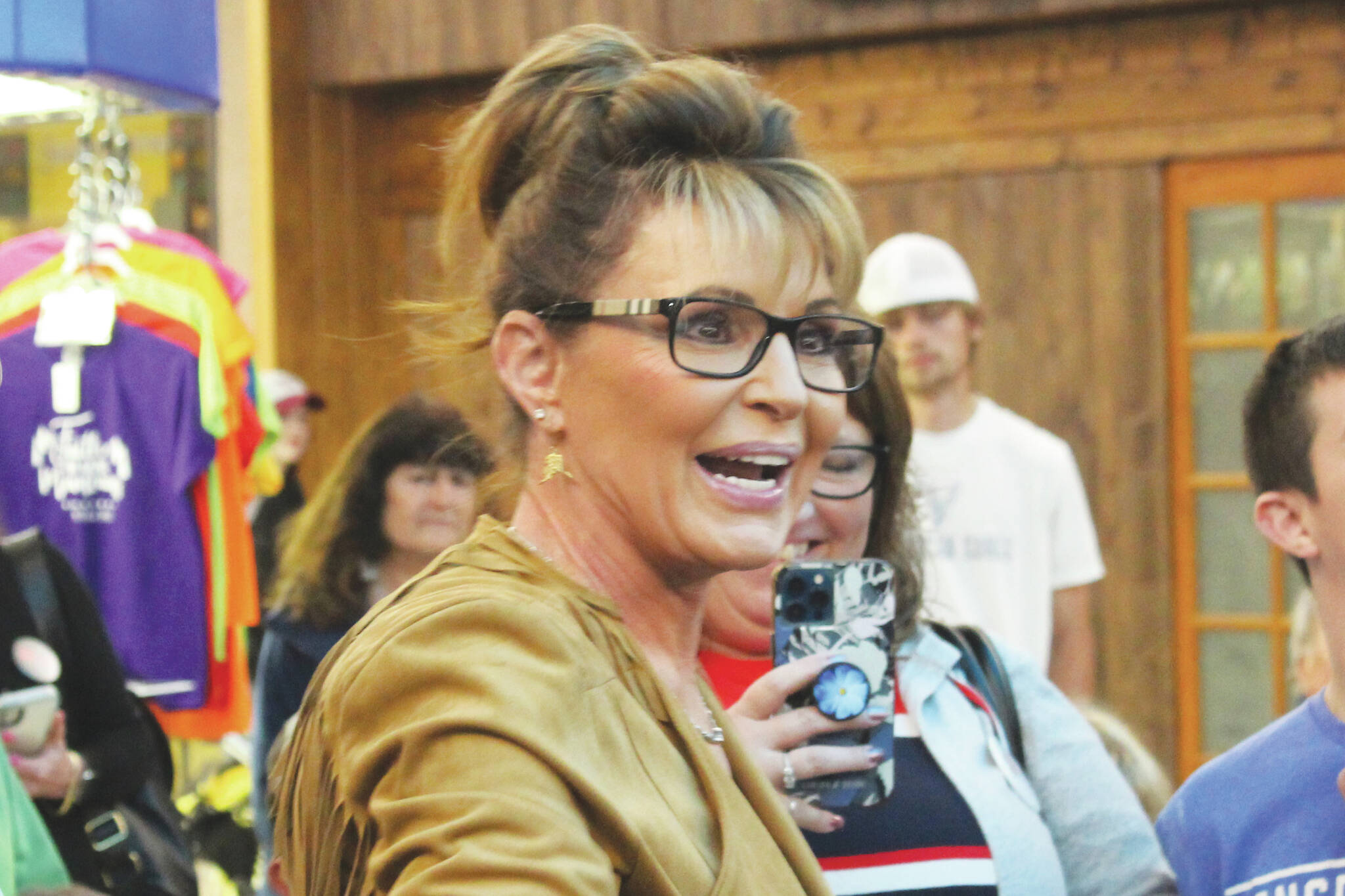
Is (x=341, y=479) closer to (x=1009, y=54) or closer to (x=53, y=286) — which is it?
(x=53, y=286)

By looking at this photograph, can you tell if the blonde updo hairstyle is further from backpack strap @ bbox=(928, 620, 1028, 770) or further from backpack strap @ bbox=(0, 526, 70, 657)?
backpack strap @ bbox=(0, 526, 70, 657)

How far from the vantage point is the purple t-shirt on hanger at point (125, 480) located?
10.4 ft

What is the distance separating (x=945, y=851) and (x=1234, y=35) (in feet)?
12.6

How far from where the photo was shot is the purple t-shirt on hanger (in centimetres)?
317

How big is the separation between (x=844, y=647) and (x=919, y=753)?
284 millimetres

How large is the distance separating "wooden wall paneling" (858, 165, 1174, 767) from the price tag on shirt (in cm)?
274

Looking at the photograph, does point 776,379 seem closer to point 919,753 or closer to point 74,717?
point 919,753

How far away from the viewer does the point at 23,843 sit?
1.95 metres

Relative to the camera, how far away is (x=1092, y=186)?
5.00 metres

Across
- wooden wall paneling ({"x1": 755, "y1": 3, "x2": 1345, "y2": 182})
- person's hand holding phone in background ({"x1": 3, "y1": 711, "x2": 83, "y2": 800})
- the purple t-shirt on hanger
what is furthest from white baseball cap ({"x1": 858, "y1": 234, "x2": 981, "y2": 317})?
person's hand holding phone in background ({"x1": 3, "y1": 711, "x2": 83, "y2": 800})

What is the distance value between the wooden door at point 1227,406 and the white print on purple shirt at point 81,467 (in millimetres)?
3227

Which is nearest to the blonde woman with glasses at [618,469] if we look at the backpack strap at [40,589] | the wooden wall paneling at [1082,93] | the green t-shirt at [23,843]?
the green t-shirt at [23,843]

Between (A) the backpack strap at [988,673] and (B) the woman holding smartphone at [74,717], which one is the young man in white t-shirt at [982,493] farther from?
(B) the woman holding smartphone at [74,717]

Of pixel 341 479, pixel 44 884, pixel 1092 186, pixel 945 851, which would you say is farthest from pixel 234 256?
pixel 945 851
